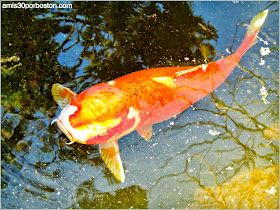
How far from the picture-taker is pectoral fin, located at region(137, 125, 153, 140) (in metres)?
2.55

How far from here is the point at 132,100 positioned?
226cm

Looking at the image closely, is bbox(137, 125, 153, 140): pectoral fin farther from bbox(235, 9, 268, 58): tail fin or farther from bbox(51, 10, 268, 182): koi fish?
bbox(235, 9, 268, 58): tail fin

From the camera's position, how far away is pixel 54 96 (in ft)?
8.07

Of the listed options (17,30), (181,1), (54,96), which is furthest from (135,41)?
(17,30)

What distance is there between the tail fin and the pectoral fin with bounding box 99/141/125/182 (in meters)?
1.39

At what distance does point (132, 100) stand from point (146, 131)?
425 millimetres

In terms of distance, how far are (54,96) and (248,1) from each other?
78.3 inches

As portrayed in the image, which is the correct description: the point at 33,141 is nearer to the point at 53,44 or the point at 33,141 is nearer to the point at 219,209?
the point at 53,44

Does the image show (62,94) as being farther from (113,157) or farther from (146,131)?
(146,131)

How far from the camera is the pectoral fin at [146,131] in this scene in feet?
8.37

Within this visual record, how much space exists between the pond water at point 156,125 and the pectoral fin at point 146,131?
2.6 inches

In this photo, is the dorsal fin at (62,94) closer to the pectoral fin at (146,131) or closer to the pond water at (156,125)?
the pond water at (156,125)

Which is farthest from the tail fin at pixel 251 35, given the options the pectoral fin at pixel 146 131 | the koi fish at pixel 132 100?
the pectoral fin at pixel 146 131

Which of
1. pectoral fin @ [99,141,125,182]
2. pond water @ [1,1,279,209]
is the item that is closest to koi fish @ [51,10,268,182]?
pectoral fin @ [99,141,125,182]
